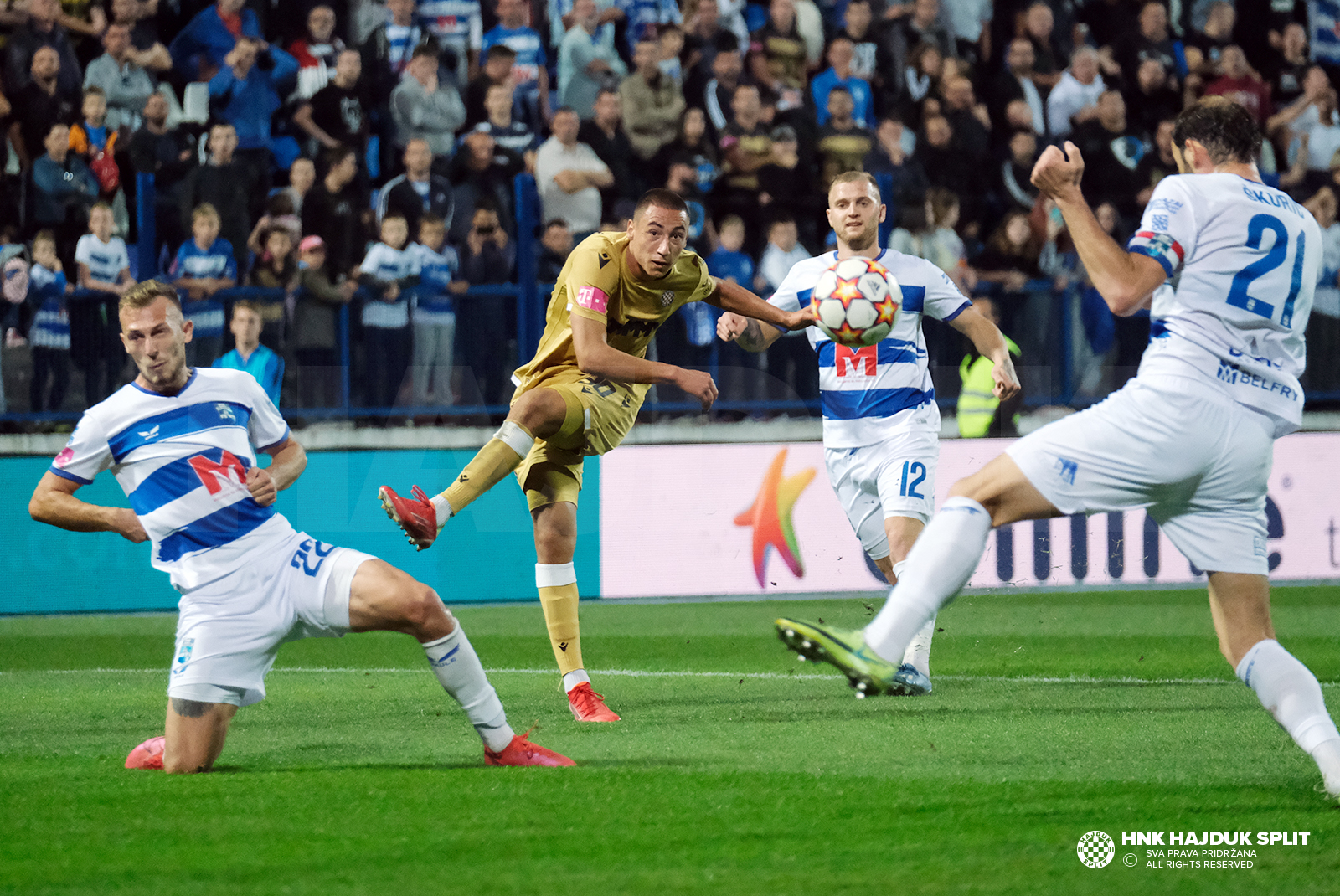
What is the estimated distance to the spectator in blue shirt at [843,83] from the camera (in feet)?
44.5

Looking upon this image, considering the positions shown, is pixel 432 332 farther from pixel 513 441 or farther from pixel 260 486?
pixel 260 486

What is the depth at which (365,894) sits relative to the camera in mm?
3482

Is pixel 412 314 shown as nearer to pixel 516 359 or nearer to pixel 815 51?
pixel 516 359

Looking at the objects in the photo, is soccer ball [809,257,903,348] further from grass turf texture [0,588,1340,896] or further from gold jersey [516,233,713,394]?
grass turf texture [0,588,1340,896]

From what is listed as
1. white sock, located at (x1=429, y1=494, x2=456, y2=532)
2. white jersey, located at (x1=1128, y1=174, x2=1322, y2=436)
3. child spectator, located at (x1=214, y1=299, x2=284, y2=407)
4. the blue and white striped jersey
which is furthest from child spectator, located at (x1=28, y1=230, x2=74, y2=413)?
white jersey, located at (x1=1128, y1=174, x2=1322, y2=436)

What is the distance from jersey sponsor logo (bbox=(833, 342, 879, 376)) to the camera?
734 centimetres

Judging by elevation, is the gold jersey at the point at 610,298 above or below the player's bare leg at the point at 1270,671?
above

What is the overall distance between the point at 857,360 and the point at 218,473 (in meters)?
3.30

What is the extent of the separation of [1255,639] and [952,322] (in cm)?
320

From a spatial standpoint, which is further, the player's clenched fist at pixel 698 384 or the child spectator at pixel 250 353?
the child spectator at pixel 250 353

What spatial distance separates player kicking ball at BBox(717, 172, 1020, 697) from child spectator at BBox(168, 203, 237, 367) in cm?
520

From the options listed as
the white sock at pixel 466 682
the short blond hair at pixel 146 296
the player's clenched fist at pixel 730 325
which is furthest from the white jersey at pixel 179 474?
the player's clenched fist at pixel 730 325

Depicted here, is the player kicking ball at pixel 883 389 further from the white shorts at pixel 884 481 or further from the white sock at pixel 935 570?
the white sock at pixel 935 570

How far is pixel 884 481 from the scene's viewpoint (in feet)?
23.7
